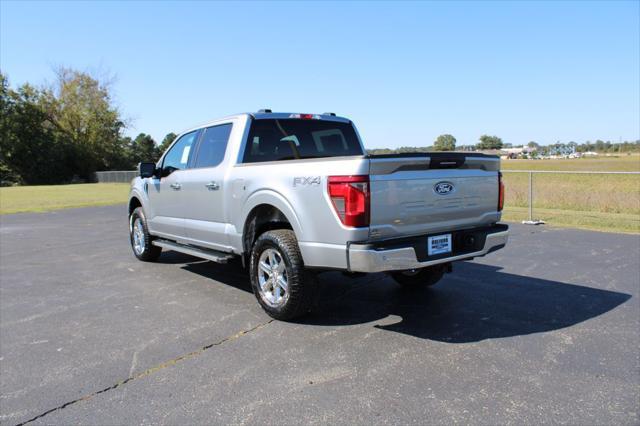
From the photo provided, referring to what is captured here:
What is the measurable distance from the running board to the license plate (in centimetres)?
230

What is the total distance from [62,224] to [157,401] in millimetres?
11641

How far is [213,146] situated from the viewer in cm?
564

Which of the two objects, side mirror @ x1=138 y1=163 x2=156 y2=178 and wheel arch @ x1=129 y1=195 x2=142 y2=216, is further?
wheel arch @ x1=129 y1=195 x2=142 y2=216

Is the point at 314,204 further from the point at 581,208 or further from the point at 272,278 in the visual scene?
the point at 581,208

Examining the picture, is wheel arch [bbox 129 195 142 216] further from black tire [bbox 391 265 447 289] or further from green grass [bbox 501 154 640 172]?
green grass [bbox 501 154 640 172]

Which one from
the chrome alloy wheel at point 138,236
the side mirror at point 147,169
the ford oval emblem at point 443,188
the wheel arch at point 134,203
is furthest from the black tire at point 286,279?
the wheel arch at point 134,203

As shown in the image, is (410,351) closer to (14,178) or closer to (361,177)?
(361,177)

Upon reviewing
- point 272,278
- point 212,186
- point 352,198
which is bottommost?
point 272,278

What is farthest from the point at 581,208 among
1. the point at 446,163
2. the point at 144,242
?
the point at 144,242

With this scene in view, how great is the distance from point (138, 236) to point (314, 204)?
470cm

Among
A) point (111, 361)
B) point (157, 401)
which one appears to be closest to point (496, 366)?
point (157, 401)

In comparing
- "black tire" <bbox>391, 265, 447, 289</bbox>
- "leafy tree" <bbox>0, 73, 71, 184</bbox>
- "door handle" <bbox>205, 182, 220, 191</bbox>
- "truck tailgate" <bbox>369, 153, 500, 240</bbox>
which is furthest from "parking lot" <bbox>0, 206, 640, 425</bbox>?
"leafy tree" <bbox>0, 73, 71, 184</bbox>

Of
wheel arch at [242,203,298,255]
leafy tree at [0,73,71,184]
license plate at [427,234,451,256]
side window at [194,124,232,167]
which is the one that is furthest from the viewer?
leafy tree at [0,73,71,184]

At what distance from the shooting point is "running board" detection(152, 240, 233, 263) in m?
5.25
